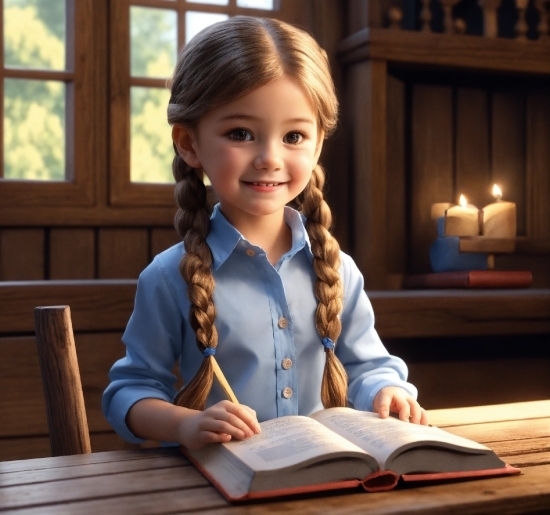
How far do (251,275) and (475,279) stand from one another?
1.25 m

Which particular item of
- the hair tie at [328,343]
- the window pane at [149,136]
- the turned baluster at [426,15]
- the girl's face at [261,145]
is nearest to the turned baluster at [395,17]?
the turned baluster at [426,15]

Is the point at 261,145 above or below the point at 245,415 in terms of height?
above

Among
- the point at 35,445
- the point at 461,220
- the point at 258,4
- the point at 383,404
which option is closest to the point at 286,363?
the point at 383,404

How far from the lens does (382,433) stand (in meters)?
1.09

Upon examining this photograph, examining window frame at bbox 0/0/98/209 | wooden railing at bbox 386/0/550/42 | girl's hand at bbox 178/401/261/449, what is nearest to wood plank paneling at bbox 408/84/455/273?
wooden railing at bbox 386/0/550/42

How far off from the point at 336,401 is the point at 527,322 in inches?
46.9

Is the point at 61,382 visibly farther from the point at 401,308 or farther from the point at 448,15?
the point at 448,15

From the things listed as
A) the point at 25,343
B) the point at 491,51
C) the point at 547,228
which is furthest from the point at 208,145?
the point at 547,228

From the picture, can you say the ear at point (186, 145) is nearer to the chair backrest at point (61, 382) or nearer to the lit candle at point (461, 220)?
the chair backrest at point (61, 382)

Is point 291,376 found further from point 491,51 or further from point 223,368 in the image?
point 491,51

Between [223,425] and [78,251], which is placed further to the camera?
[78,251]

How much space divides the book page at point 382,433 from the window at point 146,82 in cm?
147

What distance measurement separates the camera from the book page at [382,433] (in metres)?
1.02

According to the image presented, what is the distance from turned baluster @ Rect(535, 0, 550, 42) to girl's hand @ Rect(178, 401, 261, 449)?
213 cm
